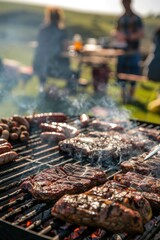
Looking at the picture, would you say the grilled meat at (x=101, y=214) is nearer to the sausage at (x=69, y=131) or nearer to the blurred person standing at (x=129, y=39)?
the sausage at (x=69, y=131)

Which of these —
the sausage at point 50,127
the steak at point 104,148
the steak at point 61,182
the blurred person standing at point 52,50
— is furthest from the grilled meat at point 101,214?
the blurred person standing at point 52,50

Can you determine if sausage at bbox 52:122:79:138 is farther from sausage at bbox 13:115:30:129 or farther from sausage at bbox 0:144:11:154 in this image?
sausage at bbox 0:144:11:154

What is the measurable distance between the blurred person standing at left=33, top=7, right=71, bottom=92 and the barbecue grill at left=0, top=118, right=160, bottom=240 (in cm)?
704

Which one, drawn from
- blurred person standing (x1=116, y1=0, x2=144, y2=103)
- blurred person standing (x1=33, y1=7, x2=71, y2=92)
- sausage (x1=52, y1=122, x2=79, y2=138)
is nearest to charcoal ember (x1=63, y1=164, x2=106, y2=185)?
sausage (x1=52, y1=122, x2=79, y2=138)

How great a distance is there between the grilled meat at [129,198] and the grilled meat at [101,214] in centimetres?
12

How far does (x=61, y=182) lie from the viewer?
3660mm

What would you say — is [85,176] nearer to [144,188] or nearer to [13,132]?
[144,188]

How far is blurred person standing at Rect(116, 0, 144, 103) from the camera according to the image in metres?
11.8

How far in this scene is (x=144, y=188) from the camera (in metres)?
3.65

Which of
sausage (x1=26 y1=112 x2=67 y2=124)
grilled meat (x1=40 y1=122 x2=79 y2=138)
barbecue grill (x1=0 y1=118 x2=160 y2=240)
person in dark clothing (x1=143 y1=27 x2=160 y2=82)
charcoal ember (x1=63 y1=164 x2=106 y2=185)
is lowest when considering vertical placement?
barbecue grill (x1=0 y1=118 x2=160 y2=240)

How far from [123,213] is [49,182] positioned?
Answer: 37.9 inches

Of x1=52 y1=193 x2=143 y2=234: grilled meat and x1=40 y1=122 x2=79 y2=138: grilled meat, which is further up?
x1=40 y1=122 x2=79 y2=138: grilled meat

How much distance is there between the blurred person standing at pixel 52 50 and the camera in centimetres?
1255

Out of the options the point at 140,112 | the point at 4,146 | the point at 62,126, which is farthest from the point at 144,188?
the point at 140,112
